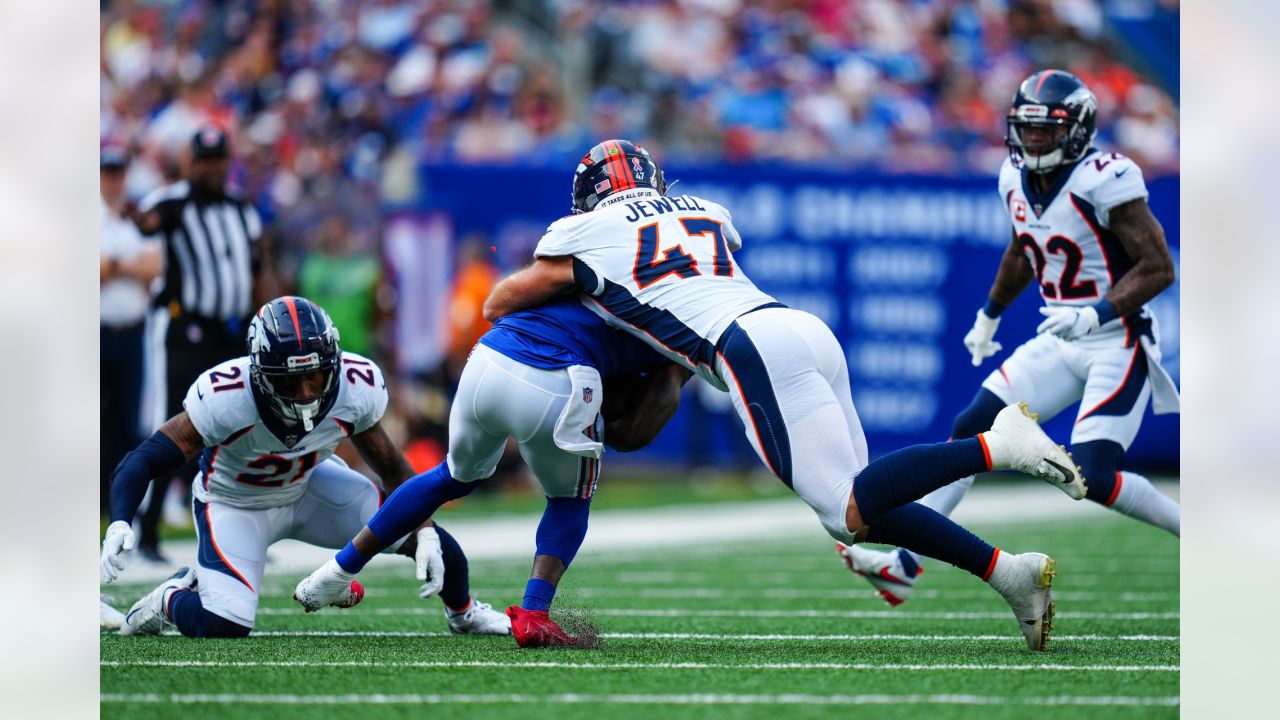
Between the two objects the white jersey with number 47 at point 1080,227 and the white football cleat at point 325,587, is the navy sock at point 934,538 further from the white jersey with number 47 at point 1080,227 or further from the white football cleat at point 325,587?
the white football cleat at point 325,587

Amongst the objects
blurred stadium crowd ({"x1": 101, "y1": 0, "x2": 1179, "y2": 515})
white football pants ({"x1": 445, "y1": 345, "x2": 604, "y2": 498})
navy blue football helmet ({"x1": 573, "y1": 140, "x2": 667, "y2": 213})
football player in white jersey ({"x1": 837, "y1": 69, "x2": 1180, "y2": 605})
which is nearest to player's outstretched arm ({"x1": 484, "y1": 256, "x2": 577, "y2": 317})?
white football pants ({"x1": 445, "y1": 345, "x2": 604, "y2": 498})

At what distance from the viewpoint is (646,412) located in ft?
14.0

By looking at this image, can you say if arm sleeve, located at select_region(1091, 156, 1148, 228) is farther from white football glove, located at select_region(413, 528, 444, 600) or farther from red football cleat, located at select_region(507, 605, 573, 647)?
white football glove, located at select_region(413, 528, 444, 600)

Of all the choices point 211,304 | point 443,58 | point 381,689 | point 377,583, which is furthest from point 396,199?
point 381,689

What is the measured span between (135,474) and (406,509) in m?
0.70

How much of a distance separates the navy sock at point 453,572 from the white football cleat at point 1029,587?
146cm

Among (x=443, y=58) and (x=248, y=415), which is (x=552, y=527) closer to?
(x=248, y=415)

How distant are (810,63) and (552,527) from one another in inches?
361

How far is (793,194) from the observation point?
10.7 metres

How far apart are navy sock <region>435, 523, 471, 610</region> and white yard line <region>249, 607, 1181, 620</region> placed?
52 centimetres

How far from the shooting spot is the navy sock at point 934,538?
12.5ft

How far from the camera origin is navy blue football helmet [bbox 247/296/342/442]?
411cm

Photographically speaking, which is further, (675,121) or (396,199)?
(675,121)

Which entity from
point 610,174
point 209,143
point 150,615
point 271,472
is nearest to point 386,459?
point 271,472
